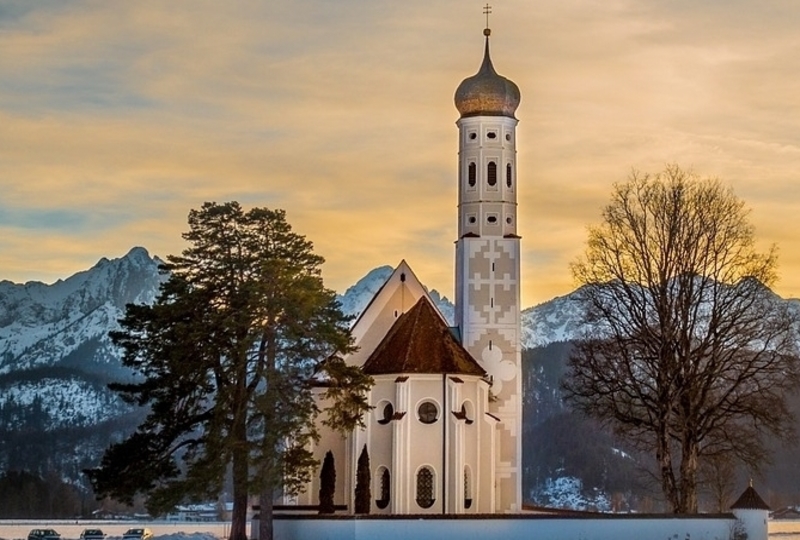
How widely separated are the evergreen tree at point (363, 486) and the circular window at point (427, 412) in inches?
113

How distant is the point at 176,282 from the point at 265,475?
792 centimetres

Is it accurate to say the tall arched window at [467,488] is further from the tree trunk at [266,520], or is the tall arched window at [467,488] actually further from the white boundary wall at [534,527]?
the tree trunk at [266,520]

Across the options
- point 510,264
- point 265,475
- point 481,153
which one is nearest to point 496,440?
point 510,264

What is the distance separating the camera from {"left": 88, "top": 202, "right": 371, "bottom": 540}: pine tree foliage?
53.3 m

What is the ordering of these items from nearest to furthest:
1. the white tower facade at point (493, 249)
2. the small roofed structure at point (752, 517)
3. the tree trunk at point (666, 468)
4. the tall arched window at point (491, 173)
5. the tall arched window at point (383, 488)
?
the small roofed structure at point (752, 517)
the tree trunk at point (666, 468)
the tall arched window at point (383, 488)
the white tower facade at point (493, 249)
the tall arched window at point (491, 173)

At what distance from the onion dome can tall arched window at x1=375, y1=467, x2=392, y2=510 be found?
17967mm

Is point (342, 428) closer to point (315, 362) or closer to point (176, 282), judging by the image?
point (315, 362)

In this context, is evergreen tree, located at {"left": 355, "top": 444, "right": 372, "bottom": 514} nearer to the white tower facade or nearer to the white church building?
the white church building

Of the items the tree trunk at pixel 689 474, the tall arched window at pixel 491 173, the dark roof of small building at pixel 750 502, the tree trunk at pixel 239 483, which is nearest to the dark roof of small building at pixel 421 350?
the tall arched window at pixel 491 173

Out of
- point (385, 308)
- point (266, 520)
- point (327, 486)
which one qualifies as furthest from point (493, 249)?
point (266, 520)

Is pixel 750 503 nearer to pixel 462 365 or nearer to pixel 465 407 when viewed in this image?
pixel 465 407

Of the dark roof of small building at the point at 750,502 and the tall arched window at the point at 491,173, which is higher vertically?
the tall arched window at the point at 491,173

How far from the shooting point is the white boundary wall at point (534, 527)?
178ft

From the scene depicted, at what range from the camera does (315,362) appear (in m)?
55.3
